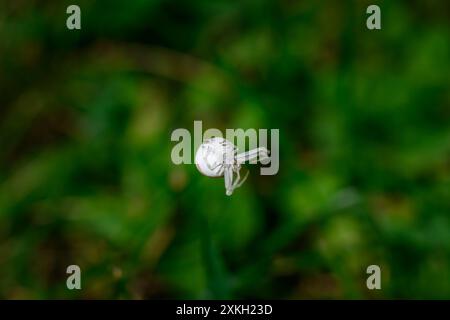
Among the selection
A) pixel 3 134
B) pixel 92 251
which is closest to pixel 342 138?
pixel 92 251

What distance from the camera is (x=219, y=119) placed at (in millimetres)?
1367

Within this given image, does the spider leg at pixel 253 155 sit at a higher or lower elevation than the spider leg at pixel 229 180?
higher

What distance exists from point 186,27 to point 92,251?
1.80 feet

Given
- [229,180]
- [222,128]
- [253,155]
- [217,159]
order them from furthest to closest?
[222,128] → [253,155] → [229,180] → [217,159]

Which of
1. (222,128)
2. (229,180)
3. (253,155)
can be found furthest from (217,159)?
(222,128)

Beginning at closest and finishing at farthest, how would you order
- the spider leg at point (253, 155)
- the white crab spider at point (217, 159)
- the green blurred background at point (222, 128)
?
the white crab spider at point (217, 159), the spider leg at point (253, 155), the green blurred background at point (222, 128)

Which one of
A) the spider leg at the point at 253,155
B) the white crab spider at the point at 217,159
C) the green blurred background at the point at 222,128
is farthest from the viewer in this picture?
the green blurred background at the point at 222,128

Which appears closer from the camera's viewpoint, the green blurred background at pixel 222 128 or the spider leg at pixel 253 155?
the spider leg at pixel 253 155

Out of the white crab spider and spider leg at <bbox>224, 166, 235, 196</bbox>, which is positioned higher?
the white crab spider

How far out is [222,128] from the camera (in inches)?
52.8

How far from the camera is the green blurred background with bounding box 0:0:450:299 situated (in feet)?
3.78

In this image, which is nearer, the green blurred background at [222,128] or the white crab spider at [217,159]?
the white crab spider at [217,159]

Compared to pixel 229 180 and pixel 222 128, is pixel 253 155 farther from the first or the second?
pixel 222 128

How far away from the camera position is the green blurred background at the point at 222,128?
115cm
